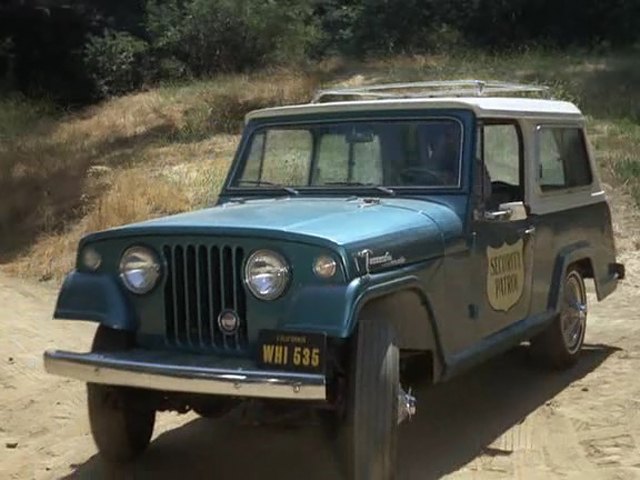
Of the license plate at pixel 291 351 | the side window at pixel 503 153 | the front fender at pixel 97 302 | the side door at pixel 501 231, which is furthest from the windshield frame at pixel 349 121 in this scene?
the license plate at pixel 291 351

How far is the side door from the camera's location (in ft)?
19.6

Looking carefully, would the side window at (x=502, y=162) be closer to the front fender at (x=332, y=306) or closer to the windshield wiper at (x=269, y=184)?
the windshield wiper at (x=269, y=184)

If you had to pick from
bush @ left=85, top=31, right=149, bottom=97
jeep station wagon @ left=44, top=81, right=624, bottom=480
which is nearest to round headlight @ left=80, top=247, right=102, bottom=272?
jeep station wagon @ left=44, top=81, right=624, bottom=480

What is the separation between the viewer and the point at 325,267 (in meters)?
4.74

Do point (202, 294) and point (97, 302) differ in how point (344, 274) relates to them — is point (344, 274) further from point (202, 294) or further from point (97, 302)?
point (97, 302)

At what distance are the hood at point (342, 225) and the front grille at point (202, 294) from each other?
3.8 inches

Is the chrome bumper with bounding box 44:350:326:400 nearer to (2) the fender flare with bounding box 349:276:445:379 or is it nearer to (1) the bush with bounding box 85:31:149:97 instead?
(2) the fender flare with bounding box 349:276:445:379

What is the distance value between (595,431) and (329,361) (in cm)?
195

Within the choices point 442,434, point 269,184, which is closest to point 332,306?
point 442,434

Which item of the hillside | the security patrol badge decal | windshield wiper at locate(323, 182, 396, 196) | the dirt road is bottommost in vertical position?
the dirt road

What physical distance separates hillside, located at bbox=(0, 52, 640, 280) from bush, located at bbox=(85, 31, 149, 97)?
1909 mm

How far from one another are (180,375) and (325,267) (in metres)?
0.75

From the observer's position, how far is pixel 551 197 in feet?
22.8

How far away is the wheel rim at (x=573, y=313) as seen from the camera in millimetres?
7258
